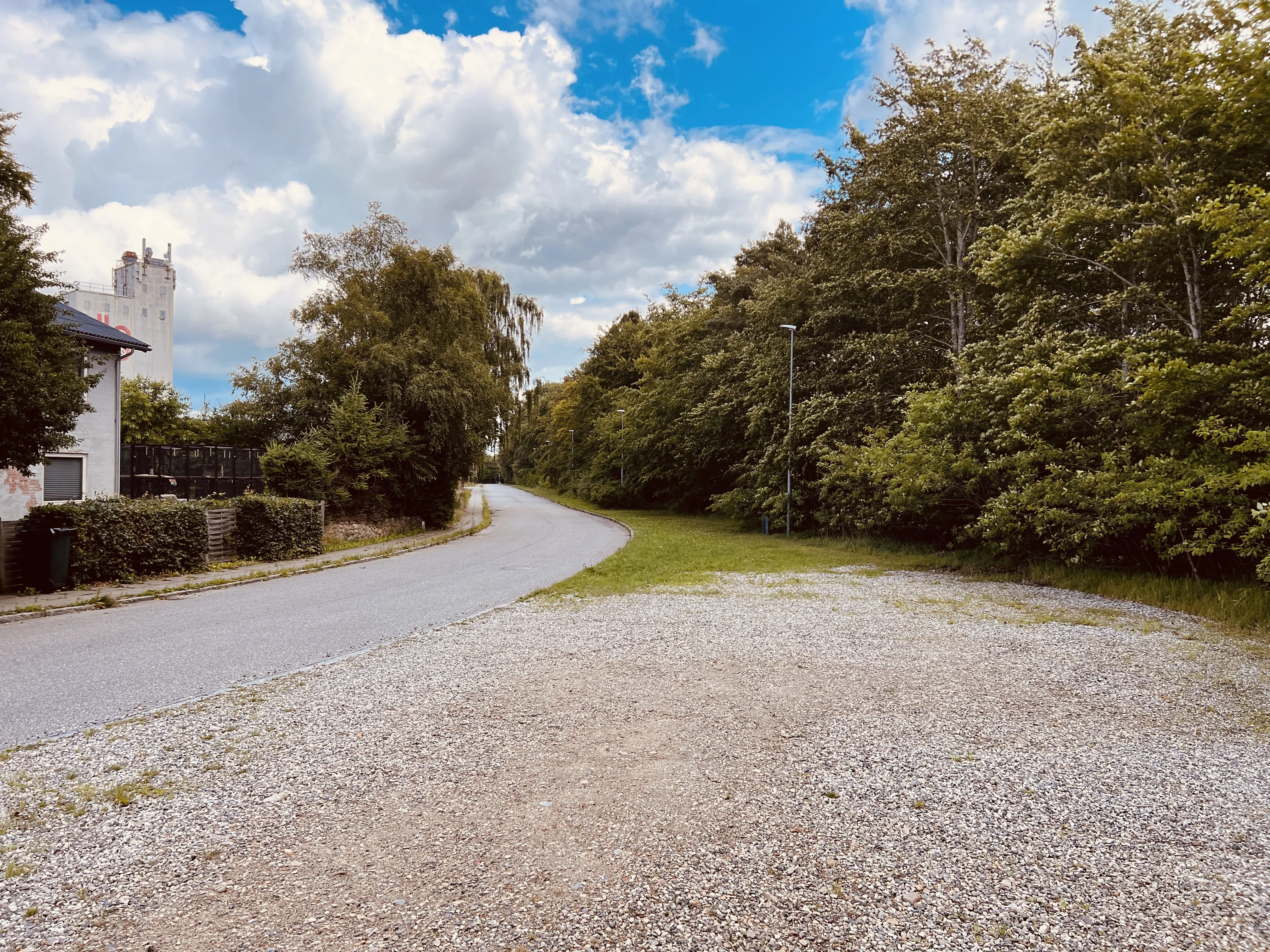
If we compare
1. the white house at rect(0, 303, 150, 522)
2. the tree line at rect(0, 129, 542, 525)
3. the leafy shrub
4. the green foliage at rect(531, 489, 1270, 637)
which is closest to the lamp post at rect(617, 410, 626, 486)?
the tree line at rect(0, 129, 542, 525)

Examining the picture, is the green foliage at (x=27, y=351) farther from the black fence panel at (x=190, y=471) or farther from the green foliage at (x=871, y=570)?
the black fence panel at (x=190, y=471)

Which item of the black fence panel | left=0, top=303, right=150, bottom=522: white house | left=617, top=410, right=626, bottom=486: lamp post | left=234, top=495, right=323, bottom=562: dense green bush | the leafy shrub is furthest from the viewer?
left=617, top=410, right=626, bottom=486: lamp post

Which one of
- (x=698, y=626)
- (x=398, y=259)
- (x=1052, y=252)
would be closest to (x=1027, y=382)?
(x=1052, y=252)

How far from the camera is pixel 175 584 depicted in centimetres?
1158

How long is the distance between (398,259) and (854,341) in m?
15.6

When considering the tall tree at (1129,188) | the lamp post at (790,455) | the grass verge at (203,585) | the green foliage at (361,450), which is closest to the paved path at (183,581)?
the grass verge at (203,585)

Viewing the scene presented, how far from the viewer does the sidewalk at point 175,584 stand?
9578mm

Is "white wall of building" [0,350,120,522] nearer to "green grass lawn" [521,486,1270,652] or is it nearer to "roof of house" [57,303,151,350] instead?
"roof of house" [57,303,151,350]

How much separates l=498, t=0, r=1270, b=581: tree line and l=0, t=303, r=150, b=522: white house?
65.6 ft

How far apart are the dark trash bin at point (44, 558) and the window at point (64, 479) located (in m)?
11.1

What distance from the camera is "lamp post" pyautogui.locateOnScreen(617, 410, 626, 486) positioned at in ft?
129

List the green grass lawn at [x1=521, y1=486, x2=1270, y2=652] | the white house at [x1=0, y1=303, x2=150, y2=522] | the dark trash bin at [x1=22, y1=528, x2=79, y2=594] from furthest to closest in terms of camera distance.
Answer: the white house at [x1=0, y1=303, x2=150, y2=522], the dark trash bin at [x1=22, y1=528, x2=79, y2=594], the green grass lawn at [x1=521, y1=486, x2=1270, y2=652]

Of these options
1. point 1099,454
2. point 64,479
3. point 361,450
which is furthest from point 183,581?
point 1099,454

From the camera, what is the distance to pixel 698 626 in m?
9.05
